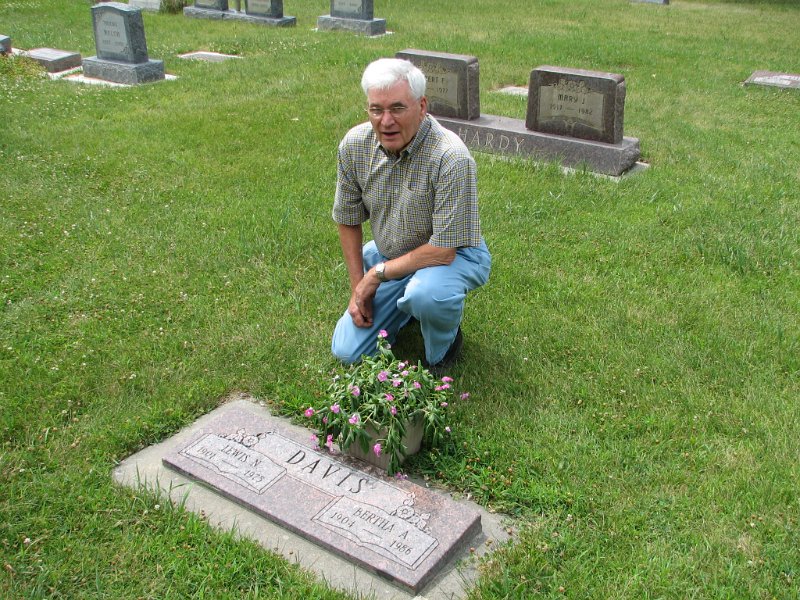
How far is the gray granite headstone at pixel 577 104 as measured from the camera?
714cm

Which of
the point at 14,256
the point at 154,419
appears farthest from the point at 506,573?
the point at 14,256

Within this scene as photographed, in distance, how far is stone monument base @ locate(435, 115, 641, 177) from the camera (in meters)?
7.08

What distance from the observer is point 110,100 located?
9.20m

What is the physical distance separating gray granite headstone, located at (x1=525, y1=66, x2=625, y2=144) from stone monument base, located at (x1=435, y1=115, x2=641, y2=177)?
9cm

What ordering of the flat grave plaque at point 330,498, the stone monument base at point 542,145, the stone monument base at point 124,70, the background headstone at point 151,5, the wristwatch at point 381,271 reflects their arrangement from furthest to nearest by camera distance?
the background headstone at point 151,5 → the stone monument base at point 124,70 → the stone monument base at point 542,145 → the wristwatch at point 381,271 → the flat grave plaque at point 330,498

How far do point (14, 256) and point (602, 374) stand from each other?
3858 mm

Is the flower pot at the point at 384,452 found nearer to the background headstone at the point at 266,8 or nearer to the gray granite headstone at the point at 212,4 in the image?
the background headstone at the point at 266,8

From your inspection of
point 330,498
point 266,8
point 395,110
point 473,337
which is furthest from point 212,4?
point 330,498

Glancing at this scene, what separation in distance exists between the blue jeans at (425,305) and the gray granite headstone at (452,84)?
407 cm

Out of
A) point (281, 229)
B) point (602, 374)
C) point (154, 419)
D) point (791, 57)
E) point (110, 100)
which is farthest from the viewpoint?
point (791, 57)

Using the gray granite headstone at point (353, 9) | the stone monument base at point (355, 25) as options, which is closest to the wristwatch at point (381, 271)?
the stone monument base at point (355, 25)

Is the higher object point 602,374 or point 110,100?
point 110,100

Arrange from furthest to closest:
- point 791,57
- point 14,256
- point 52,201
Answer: point 791,57 → point 52,201 → point 14,256

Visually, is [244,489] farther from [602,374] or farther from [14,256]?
[14,256]
